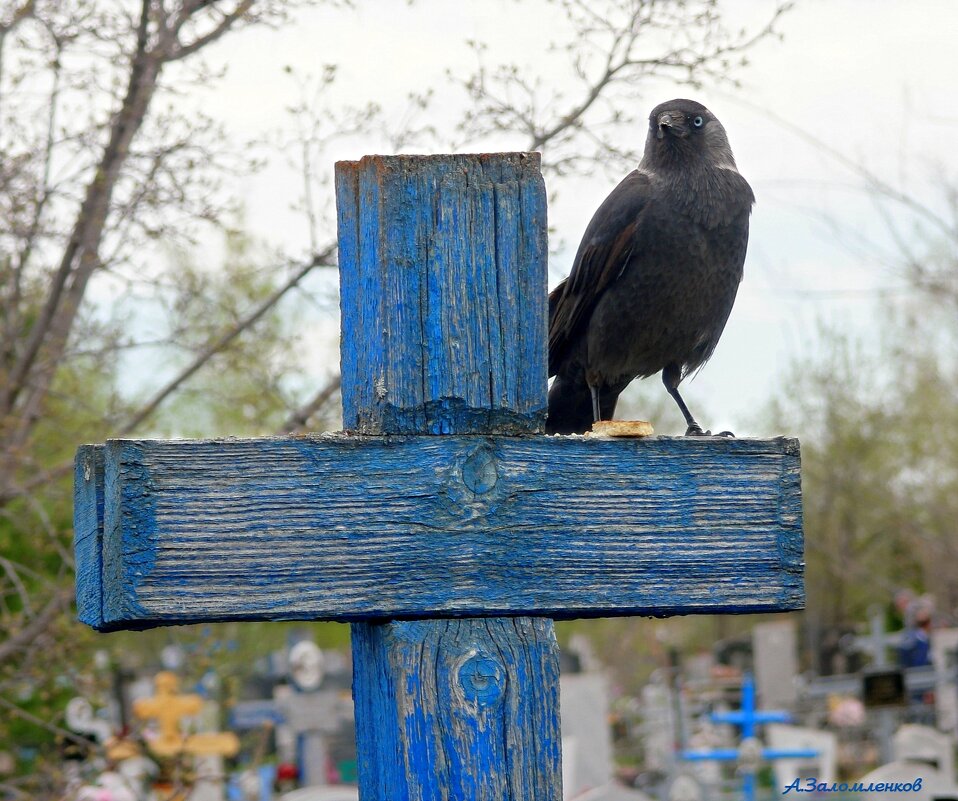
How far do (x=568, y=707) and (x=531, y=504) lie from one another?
1165cm

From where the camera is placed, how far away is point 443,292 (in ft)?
5.03

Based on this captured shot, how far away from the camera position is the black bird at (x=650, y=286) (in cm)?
328

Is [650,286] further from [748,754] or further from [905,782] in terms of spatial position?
[748,754]

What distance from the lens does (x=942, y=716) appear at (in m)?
17.4

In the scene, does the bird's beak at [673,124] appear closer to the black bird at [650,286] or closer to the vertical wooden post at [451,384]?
the black bird at [650,286]

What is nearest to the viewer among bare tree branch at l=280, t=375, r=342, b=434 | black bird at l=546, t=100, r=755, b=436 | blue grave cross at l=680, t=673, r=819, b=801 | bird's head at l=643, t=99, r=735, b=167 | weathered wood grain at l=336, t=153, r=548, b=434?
weathered wood grain at l=336, t=153, r=548, b=434

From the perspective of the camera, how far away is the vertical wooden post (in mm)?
1452

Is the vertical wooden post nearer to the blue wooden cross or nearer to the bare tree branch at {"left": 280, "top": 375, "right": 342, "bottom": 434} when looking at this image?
the blue wooden cross

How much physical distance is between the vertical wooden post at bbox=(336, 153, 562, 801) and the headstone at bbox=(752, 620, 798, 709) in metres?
18.3

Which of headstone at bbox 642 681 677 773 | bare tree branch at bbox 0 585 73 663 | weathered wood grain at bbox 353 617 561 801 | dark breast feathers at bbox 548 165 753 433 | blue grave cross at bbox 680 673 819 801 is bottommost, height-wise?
headstone at bbox 642 681 677 773

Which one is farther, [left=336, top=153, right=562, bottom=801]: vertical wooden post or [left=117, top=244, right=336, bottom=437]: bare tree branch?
[left=117, top=244, right=336, bottom=437]: bare tree branch

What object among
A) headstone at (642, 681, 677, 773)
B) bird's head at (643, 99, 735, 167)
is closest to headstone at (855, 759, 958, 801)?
bird's head at (643, 99, 735, 167)

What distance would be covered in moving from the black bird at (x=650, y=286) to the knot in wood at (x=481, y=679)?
175 cm

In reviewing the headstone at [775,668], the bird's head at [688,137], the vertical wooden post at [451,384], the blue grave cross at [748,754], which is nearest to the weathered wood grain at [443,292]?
the vertical wooden post at [451,384]
